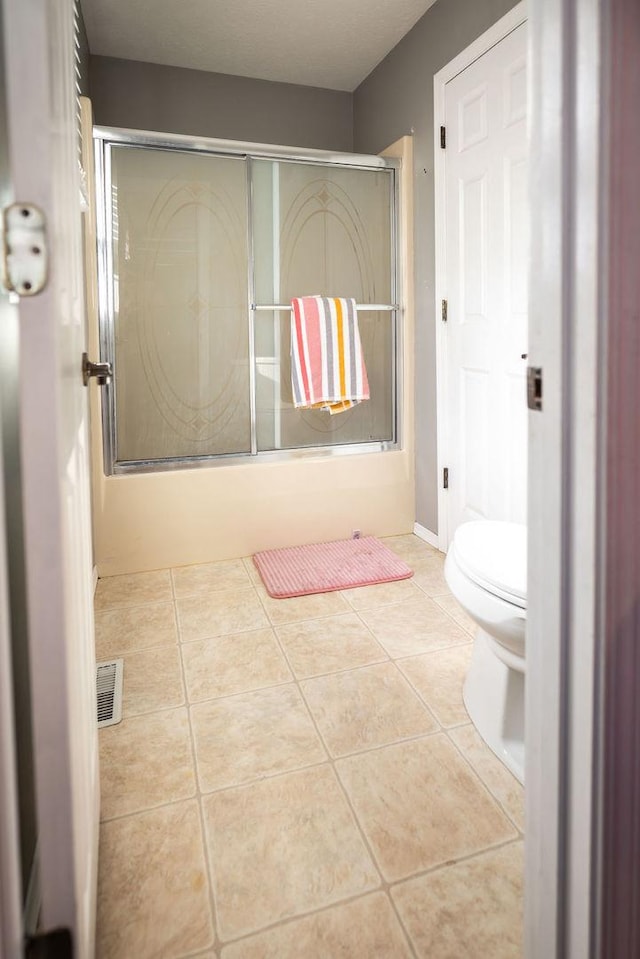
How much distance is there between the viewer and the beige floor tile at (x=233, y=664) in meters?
1.83

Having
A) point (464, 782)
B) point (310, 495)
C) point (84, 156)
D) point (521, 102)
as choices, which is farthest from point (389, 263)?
point (464, 782)

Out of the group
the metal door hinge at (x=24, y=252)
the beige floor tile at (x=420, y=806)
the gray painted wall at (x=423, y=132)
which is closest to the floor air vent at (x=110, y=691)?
the beige floor tile at (x=420, y=806)

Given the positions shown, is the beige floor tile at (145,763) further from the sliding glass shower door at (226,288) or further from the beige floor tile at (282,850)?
the sliding glass shower door at (226,288)

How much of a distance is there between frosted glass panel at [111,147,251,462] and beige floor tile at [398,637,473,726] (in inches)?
54.5

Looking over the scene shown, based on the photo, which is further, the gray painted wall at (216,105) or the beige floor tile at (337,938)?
the gray painted wall at (216,105)

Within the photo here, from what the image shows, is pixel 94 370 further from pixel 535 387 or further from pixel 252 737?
pixel 252 737

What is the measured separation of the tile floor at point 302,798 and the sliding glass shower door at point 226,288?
0.96 metres

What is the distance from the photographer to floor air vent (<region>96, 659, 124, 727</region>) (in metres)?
1.67

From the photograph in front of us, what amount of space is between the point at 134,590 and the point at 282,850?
4.98 feet

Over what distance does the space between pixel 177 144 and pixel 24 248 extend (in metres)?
2.35

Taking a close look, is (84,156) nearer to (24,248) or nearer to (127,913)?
(24,248)

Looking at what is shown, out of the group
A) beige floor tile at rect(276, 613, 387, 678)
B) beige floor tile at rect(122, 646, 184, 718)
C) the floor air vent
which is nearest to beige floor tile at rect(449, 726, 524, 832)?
beige floor tile at rect(276, 613, 387, 678)

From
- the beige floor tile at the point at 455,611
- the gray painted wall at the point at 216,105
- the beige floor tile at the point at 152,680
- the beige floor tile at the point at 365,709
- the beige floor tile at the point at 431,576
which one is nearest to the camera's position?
the beige floor tile at the point at 365,709

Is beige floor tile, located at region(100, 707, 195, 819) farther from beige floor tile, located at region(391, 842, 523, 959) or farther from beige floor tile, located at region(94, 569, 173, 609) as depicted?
beige floor tile, located at region(94, 569, 173, 609)
